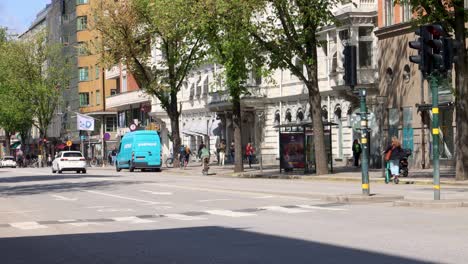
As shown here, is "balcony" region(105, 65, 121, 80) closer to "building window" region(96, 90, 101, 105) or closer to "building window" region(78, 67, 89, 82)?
"building window" region(96, 90, 101, 105)

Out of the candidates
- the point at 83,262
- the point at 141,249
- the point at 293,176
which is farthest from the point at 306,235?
the point at 293,176

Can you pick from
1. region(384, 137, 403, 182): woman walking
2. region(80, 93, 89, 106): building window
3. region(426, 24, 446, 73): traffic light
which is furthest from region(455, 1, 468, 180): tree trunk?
region(80, 93, 89, 106): building window

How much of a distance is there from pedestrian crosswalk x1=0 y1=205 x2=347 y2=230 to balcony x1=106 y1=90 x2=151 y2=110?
6716 centimetres

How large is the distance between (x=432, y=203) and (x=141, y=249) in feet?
28.9

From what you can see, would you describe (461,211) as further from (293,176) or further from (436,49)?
(293,176)

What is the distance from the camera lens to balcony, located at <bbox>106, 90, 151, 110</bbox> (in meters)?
91.1

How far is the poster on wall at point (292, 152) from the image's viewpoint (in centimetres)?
4644

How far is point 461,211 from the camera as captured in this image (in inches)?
771

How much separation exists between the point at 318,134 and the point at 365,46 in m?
11.7

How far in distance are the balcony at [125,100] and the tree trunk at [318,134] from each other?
47.0 metres

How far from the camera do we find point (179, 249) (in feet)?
46.0

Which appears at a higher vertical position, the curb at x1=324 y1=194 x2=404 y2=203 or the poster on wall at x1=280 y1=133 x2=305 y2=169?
the poster on wall at x1=280 y1=133 x2=305 y2=169

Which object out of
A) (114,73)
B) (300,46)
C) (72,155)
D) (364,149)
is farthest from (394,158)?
(114,73)

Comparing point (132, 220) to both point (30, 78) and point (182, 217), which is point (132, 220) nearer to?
point (182, 217)
